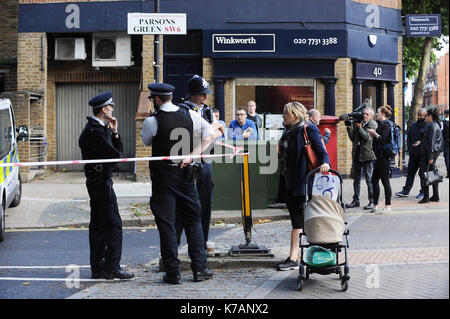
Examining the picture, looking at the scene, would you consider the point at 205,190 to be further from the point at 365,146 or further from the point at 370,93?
the point at 370,93

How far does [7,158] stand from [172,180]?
4.96 m

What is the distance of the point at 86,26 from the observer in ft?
60.0

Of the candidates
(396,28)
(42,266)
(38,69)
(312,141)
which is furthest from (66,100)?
(312,141)

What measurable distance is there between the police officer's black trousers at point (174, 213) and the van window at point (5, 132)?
4.45 m

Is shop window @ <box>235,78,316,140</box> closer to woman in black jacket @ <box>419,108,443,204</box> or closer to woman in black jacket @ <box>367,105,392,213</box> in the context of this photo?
woman in black jacket @ <box>419,108,443,204</box>

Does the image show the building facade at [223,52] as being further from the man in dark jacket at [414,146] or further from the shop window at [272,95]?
the man in dark jacket at [414,146]

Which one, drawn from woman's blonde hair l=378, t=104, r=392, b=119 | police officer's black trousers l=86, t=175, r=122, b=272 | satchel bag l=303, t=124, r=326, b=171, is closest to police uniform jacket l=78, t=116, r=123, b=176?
police officer's black trousers l=86, t=175, r=122, b=272

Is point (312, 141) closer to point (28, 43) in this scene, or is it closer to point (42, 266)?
point (42, 266)

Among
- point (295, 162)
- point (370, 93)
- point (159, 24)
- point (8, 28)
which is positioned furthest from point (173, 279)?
point (8, 28)

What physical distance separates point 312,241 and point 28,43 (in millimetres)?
13635

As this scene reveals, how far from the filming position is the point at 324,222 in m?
6.62

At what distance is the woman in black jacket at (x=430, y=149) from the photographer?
1347cm

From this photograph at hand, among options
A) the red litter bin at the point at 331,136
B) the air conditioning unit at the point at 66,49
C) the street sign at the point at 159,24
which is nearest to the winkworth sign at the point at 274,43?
the air conditioning unit at the point at 66,49

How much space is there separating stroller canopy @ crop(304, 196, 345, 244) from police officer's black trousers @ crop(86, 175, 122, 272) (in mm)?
1994
